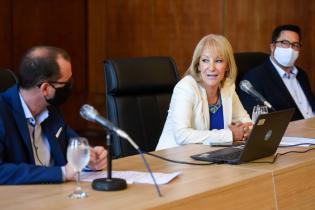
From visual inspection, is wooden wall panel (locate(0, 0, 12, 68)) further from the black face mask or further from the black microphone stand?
the black microphone stand

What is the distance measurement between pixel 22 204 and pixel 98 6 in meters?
5.15

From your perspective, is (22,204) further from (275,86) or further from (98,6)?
(98,6)

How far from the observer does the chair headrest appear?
3504 millimetres

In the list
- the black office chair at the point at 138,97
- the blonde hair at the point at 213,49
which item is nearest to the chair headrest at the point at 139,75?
the black office chair at the point at 138,97

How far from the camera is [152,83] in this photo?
11.9 feet

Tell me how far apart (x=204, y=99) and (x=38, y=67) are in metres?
1.17

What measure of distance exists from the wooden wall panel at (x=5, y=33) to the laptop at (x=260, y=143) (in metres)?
3.84

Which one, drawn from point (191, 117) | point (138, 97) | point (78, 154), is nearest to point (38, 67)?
point (78, 154)

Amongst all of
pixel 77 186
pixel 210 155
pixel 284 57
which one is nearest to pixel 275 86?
pixel 284 57

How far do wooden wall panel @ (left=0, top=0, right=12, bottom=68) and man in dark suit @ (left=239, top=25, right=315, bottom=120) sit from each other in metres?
2.66

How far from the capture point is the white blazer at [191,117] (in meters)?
3.14

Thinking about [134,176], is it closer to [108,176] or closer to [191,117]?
[108,176]

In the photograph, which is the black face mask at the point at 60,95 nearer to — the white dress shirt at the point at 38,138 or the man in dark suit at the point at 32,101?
the man in dark suit at the point at 32,101

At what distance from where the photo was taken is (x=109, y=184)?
212 cm
